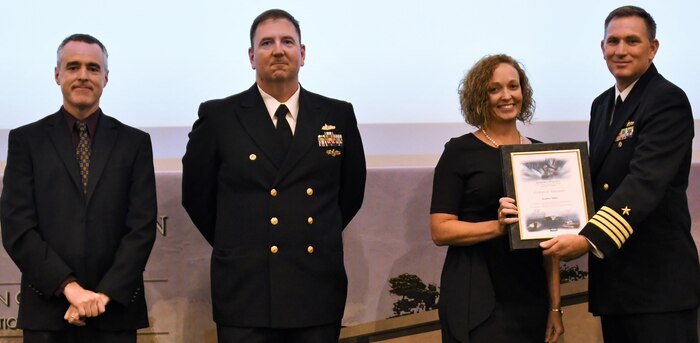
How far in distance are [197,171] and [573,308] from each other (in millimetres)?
1849

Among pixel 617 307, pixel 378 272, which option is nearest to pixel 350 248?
pixel 378 272

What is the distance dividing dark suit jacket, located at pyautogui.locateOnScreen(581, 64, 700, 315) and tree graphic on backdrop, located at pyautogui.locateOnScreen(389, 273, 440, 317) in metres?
0.98

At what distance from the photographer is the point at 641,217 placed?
277 centimetres

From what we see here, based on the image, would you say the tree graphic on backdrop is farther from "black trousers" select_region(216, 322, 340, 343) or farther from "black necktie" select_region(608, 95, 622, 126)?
"black necktie" select_region(608, 95, 622, 126)

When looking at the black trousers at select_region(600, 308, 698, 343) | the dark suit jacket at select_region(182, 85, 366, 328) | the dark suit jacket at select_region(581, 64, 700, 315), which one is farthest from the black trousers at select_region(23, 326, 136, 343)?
the black trousers at select_region(600, 308, 698, 343)

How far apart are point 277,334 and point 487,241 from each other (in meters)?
0.76

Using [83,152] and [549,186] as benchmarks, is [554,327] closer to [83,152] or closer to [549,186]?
[549,186]

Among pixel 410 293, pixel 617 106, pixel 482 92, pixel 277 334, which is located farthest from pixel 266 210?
pixel 617 106

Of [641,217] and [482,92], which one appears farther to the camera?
[482,92]

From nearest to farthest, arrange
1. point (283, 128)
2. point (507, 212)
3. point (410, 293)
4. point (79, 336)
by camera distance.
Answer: point (507, 212) → point (79, 336) → point (283, 128) → point (410, 293)

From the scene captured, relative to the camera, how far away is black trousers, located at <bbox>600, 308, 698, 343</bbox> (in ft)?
9.23

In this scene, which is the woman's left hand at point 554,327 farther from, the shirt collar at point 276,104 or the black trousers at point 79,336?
the black trousers at point 79,336

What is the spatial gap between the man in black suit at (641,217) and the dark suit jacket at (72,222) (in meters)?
1.36

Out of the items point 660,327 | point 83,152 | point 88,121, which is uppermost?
point 88,121
